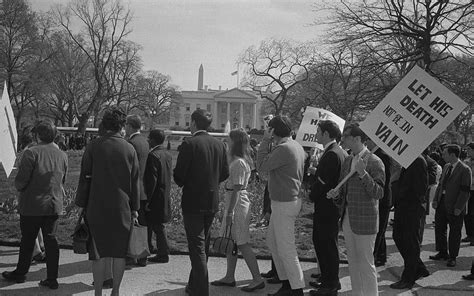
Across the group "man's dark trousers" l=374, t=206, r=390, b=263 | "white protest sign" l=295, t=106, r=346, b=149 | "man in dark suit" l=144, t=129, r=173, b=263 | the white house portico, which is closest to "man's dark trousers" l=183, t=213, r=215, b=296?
"man in dark suit" l=144, t=129, r=173, b=263

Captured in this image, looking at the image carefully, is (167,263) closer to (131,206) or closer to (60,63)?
(131,206)

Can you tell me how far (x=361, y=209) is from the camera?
4957 millimetres

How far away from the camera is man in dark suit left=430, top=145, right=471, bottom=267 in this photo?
24.1 ft

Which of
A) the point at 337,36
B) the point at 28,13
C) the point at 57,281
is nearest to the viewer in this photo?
the point at 57,281

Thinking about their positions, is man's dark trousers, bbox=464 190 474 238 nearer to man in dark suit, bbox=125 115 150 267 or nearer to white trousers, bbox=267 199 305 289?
white trousers, bbox=267 199 305 289

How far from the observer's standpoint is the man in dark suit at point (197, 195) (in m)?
4.94

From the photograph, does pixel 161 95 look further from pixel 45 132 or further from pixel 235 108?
pixel 45 132

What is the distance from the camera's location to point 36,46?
35.8 m

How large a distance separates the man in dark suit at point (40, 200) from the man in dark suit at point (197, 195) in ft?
5.17

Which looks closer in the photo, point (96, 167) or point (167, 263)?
point (96, 167)

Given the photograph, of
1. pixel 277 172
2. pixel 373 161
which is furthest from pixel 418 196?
pixel 277 172

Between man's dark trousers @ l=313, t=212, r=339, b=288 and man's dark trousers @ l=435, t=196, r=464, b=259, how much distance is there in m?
2.75

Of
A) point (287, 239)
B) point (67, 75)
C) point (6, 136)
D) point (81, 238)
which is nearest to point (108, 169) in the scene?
point (81, 238)

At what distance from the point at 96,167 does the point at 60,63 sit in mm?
43030
